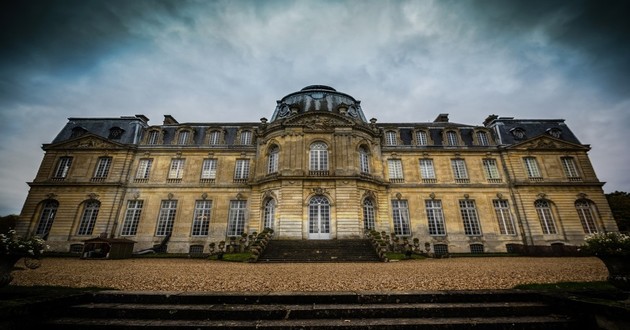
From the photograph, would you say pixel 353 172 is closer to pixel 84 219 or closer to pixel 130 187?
pixel 130 187

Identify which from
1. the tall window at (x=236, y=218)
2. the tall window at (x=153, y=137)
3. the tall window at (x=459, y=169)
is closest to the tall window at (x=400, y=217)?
the tall window at (x=459, y=169)

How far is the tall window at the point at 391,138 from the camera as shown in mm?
22211

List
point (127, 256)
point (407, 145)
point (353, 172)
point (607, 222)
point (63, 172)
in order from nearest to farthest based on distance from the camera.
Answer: point (127, 256), point (353, 172), point (607, 222), point (63, 172), point (407, 145)

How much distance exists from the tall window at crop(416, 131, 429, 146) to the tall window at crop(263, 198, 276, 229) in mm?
13680

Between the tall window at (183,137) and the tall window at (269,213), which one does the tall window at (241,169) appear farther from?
the tall window at (183,137)

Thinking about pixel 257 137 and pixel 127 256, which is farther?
pixel 257 137

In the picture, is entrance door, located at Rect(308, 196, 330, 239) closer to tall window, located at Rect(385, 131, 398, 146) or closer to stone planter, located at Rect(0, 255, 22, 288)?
tall window, located at Rect(385, 131, 398, 146)

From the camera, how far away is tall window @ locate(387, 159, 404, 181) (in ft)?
68.9

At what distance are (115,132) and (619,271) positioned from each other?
2973 cm

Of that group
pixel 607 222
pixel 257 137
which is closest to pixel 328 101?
pixel 257 137

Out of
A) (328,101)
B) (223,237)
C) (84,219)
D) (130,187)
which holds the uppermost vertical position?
(328,101)

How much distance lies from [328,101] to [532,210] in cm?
1837

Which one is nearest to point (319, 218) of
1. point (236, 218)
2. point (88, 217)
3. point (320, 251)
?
point (320, 251)

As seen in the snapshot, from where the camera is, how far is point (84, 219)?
1969 centimetres
